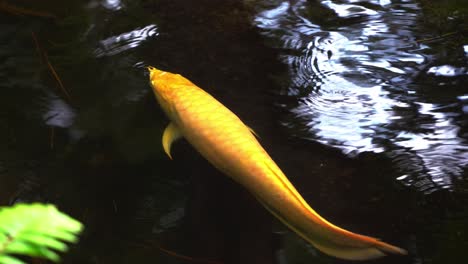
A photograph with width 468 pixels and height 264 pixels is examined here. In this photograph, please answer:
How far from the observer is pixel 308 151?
6.22ft

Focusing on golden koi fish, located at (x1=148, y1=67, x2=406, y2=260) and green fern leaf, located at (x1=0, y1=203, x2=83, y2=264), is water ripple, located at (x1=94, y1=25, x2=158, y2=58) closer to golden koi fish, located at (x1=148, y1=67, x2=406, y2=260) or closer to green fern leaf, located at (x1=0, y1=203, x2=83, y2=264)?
golden koi fish, located at (x1=148, y1=67, x2=406, y2=260)

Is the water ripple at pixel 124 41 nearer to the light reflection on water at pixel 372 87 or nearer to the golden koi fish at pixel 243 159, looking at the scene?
the golden koi fish at pixel 243 159

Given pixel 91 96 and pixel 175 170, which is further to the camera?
pixel 91 96

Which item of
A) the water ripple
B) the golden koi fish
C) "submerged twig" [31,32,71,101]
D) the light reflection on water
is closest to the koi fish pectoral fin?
the golden koi fish

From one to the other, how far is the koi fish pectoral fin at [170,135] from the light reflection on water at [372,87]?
511 mm

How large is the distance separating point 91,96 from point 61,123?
0.69ft

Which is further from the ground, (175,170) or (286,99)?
(286,99)

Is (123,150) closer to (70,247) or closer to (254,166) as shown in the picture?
(70,247)

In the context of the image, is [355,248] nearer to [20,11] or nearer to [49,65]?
[49,65]

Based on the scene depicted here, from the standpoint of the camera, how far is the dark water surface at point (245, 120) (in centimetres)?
169

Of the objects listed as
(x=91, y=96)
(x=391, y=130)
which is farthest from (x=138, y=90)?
(x=391, y=130)

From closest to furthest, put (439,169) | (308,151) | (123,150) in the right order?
(439,169), (308,151), (123,150)

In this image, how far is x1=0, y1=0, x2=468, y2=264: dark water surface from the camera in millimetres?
1694

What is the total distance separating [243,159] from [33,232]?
106 cm
